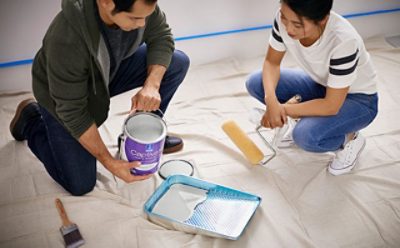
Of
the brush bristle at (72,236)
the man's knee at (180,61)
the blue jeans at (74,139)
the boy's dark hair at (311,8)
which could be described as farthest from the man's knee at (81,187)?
the boy's dark hair at (311,8)

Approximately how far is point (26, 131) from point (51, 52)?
493 millimetres

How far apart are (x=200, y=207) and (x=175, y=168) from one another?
221 millimetres

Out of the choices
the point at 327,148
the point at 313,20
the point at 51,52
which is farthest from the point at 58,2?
the point at 327,148

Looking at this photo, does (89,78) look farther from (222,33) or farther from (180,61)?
(222,33)

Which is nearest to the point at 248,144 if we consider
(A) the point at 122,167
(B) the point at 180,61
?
(B) the point at 180,61

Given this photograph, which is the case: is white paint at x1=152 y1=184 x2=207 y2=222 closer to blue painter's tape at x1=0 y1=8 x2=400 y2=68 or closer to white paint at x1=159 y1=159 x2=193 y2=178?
white paint at x1=159 y1=159 x2=193 y2=178

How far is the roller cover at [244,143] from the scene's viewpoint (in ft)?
5.01

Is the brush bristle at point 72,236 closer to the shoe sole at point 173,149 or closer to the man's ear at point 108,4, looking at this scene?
the shoe sole at point 173,149

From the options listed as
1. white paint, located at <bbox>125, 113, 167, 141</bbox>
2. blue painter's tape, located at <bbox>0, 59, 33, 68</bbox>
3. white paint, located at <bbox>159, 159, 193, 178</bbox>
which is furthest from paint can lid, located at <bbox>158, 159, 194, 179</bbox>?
blue painter's tape, located at <bbox>0, 59, 33, 68</bbox>

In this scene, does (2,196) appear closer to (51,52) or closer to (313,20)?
(51,52)

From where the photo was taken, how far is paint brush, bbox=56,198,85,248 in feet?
4.02

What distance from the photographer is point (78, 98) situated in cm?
110

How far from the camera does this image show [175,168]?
59.7 inches

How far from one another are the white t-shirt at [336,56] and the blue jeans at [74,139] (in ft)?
1.34
